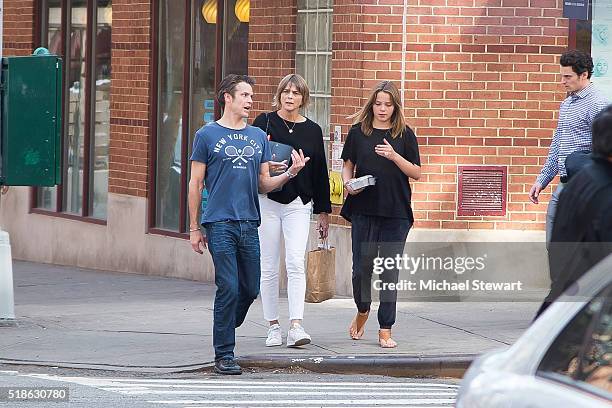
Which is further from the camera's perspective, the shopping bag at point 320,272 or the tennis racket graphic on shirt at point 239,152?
the shopping bag at point 320,272

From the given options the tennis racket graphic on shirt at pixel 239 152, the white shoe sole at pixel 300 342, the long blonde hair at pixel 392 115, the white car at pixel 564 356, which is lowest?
the white shoe sole at pixel 300 342

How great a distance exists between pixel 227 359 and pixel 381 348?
1.28 metres

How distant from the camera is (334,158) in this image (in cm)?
1301

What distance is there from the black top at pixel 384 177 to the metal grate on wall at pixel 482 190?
284cm

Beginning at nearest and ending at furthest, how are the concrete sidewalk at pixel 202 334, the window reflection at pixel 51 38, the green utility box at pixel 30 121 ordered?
1. the concrete sidewalk at pixel 202 334
2. the green utility box at pixel 30 121
3. the window reflection at pixel 51 38

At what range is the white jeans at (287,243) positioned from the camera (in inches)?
381

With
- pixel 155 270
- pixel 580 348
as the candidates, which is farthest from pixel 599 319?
pixel 155 270

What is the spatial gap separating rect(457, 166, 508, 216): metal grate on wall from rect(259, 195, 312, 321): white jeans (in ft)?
10.00

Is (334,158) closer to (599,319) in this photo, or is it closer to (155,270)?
(155,270)

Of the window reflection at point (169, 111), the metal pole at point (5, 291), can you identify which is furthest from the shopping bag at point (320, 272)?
the window reflection at point (169, 111)

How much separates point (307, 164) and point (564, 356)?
20.2ft

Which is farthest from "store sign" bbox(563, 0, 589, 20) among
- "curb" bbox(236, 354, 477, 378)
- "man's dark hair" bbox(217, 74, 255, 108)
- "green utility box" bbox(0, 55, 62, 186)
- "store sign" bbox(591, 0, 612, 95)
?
"green utility box" bbox(0, 55, 62, 186)

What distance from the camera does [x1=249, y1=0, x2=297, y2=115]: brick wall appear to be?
13602 mm

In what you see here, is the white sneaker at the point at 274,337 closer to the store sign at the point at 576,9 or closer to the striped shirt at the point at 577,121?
the striped shirt at the point at 577,121
